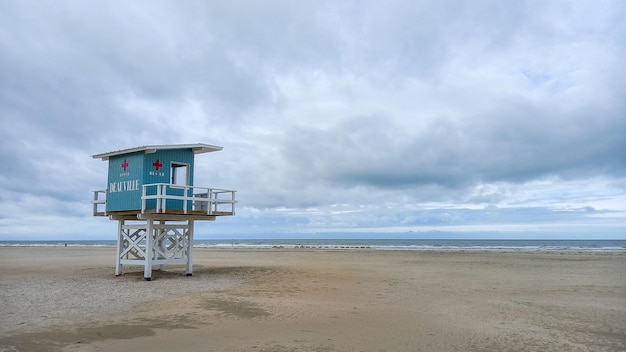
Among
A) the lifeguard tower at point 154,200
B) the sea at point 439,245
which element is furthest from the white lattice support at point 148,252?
the sea at point 439,245

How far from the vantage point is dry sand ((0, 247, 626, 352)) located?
27.7ft

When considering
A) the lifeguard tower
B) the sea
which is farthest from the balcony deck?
the sea

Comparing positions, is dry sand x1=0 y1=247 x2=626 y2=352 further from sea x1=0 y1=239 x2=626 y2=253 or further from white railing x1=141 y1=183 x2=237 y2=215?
sea x1=0 y1=239 x2=626 y2=253

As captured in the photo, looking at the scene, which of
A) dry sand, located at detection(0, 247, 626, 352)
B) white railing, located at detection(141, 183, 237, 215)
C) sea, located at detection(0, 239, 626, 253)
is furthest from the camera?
sea, located at detection(0, 239, 626, 253)

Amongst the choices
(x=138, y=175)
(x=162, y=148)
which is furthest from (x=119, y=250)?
(x=162, y=148)

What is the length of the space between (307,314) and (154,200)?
9921mm

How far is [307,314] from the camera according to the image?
11.1m

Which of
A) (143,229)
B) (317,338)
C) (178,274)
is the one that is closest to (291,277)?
(178,274)

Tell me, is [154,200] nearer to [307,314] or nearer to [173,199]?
[173,199]

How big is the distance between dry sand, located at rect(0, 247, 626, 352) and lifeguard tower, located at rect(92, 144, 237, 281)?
4.93 feet

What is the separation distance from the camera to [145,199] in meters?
17.7

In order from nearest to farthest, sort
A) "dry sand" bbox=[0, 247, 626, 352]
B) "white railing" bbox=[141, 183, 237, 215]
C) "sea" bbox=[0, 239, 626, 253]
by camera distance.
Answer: "dry sand" bbox=[0, 247, 626, 352], "white railing" bbox=[141, 183, 237, 215], "sea" bbox=[0, 239, 626, 253]

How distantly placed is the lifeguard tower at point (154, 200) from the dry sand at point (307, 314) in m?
1.50

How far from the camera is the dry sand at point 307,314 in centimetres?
845
